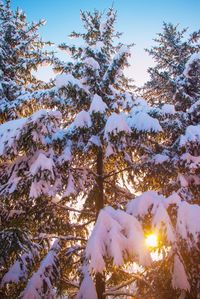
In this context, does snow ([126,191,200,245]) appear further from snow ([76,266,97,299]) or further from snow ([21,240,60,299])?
A: snow ([21,240,60,299])

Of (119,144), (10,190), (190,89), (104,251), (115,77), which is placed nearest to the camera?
(104,251)

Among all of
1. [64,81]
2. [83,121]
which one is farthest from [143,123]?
[64,81]

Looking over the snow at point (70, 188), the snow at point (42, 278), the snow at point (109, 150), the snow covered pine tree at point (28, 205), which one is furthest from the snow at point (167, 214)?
the snow at point (42, 278)

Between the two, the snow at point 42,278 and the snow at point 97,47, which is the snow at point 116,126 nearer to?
the snow at point 97,47

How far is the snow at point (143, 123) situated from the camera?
737cm

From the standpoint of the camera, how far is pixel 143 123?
756cm

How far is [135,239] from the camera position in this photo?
20.2 feet

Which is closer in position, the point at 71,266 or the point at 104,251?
the point at 104,251

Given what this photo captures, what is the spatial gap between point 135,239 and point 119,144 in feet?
7.76

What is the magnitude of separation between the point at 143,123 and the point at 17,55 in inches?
339

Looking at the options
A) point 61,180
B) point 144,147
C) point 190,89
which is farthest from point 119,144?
point 190,89

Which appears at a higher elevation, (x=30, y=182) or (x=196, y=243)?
(x=30, y=182)

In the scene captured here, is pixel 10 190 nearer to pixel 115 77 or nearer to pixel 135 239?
pixel 135 239

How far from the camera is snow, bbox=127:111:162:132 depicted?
7.37m
